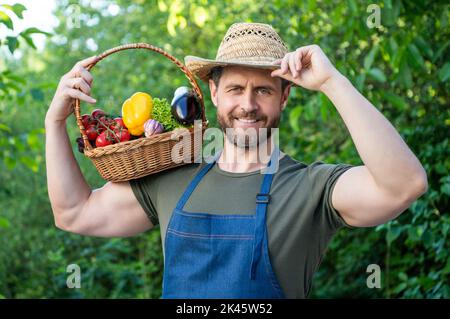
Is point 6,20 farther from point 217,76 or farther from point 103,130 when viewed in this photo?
point 217,76

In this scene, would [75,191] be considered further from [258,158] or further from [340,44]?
[340,44]

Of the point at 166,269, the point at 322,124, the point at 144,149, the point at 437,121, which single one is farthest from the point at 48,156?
the point at 322,124

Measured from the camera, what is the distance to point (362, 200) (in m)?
1.99

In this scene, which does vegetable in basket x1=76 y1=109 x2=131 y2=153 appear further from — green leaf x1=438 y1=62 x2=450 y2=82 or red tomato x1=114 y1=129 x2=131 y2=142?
green leaf x1=438 y1=62 x2=450 y2=82

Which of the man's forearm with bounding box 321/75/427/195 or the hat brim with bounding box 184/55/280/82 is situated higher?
the hat brim with bounding box 184/55/280/82

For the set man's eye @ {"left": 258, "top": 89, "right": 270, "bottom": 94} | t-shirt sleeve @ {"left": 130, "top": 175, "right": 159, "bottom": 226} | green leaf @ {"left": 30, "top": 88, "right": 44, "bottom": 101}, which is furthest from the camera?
green leaf @ {"left": 30, "top": 88, "right": 44, "bottom": 101}

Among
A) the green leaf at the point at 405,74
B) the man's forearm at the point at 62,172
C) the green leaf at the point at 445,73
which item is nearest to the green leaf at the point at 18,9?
the man's forearm at the point at 62,172

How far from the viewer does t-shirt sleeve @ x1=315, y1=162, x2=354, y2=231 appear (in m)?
2.09

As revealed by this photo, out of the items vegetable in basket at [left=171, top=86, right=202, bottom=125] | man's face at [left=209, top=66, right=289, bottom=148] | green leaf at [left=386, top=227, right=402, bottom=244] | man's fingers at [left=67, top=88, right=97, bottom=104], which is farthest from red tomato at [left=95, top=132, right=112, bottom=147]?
green leaf at [left=386, top=227, right=402, bottom=244]

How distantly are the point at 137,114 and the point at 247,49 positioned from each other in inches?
15.9

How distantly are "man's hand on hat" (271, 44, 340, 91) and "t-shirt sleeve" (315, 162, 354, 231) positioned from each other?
0.26 meters

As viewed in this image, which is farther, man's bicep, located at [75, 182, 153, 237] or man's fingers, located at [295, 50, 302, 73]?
man's bicep, located at [75, 182, 153, 237]

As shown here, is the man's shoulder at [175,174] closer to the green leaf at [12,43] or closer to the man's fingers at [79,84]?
the man's fingers at [79,84]

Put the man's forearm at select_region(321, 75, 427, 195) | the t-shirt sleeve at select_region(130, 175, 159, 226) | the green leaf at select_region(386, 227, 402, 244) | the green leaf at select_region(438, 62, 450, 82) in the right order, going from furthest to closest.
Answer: the green leaf at select_region(386, 227, 402, 244) → the green leaf at select_region(438, 62, 450, 82) → the t-shirt sleeve at select_region(130, 175, 159, 226) → the man's forearm at select_region(321, 75, 427, 195)
